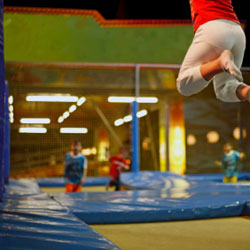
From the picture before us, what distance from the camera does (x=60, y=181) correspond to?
877cm

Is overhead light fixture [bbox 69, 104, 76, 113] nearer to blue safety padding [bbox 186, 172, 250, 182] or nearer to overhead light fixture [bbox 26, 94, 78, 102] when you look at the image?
overhead light fixture [bbox 26, 94, 78, 102]

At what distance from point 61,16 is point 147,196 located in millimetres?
6434

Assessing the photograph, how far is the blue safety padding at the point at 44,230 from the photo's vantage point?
6.30ft

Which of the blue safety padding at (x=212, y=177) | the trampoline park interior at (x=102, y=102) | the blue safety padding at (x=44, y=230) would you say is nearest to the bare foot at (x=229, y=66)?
the blue safety padding at (x=44, y=230)

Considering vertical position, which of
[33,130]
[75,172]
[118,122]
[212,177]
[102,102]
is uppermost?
[102,102]

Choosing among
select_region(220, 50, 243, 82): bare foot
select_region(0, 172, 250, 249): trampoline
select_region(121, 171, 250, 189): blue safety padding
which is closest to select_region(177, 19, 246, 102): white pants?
select_region(220, 50, 243, 82): bare foot

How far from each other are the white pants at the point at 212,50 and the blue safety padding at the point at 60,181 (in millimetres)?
6678

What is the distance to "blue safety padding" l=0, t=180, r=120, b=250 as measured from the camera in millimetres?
1920

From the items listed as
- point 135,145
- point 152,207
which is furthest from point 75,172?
point 135,145

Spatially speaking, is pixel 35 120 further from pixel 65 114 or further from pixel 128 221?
pixel 128 221

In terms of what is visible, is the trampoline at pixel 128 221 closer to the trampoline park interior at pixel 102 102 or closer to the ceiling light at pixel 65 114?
the trampoline park interior at pixel 102 102

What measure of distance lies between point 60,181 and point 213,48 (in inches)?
271

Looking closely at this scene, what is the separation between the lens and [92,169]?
9891 millimetres

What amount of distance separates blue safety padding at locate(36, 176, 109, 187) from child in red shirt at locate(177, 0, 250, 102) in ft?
21.8
